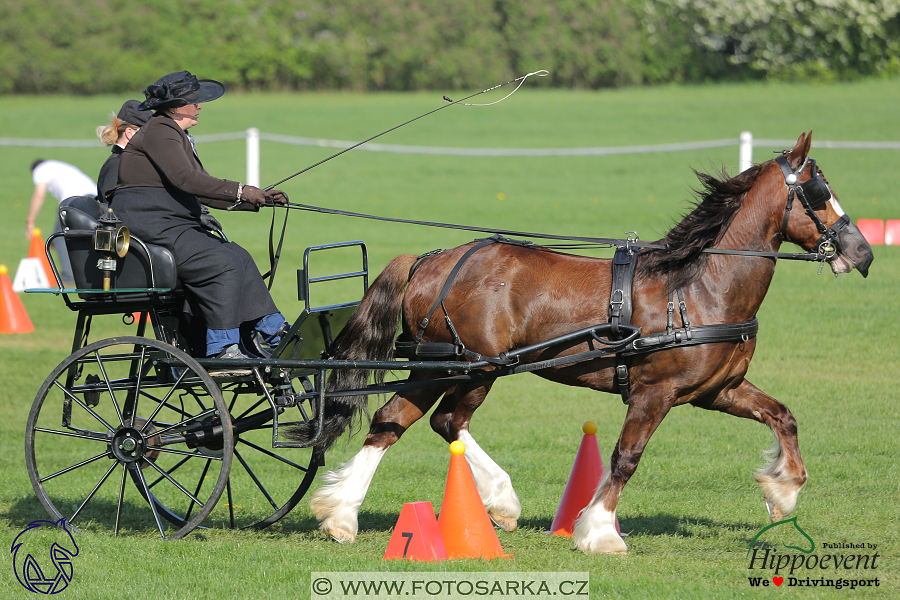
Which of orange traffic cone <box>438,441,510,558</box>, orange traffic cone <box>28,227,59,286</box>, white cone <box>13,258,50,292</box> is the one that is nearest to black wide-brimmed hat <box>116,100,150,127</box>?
orange traffic cone <box>438,441,510,558</box>

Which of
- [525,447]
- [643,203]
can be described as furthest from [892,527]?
[643,203]

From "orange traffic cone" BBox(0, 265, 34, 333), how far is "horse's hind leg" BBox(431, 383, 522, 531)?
741cm

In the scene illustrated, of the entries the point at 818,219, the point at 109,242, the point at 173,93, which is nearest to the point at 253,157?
the point at 173,93

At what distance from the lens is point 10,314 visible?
11383 millimetres

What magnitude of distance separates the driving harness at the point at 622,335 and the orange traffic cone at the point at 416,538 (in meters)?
0.83

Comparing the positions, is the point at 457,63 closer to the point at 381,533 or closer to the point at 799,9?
the point at 799,9

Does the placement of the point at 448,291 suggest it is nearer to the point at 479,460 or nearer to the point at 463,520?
the point at 479,460

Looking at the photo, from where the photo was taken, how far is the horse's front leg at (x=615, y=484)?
4.96 metres

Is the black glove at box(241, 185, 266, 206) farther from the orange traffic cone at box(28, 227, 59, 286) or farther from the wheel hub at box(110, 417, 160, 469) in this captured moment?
the orange traffic cone at box(28, 227, 59, 286)

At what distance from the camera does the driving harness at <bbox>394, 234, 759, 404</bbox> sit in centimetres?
496

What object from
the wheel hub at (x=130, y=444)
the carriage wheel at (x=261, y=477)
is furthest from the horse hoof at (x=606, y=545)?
the wheel hub at (x=130, y=444)

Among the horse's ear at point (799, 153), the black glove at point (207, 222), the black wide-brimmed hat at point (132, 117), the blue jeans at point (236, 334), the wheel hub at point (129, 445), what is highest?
the black wide-brimmed hat at point (132, 117)

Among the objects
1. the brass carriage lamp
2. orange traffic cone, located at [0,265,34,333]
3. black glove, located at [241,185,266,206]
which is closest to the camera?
the brass carriage lamp

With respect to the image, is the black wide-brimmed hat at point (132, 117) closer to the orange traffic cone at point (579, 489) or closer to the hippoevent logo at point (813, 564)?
the orange traffic cone at point (579, 489)
